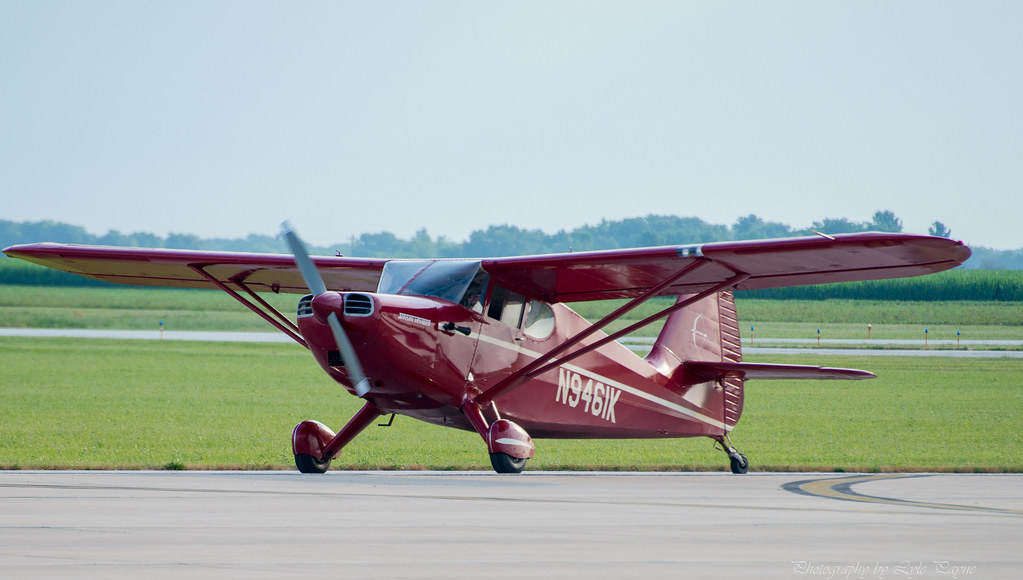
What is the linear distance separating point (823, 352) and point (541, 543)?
134ft

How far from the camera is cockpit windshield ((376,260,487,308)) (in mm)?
12836

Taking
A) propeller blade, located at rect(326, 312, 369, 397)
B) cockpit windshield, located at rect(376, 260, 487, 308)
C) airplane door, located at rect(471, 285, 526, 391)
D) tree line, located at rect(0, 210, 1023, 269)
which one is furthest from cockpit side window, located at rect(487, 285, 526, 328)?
tree line, located at rect(0, 210, 1023, 269)

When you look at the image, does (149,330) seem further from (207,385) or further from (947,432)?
(947,432)

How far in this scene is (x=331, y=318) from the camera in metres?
11.4

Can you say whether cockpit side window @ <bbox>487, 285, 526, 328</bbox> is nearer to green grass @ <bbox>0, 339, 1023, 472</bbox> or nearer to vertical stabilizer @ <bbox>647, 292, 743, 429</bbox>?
green grass @ <bbox>0, 339, 1023, 472</bbox>

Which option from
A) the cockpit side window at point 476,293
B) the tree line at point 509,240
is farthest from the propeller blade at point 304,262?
the tree line at point 509,240

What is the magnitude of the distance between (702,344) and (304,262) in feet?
22.1

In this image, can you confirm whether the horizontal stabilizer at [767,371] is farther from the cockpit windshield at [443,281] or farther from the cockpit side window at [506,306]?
the cockpit windshield at [443,281]

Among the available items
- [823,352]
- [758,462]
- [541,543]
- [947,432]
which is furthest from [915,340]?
[541,543]

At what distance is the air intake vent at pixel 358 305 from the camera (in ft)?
37.7

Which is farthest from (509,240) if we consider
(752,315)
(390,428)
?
(390,428)

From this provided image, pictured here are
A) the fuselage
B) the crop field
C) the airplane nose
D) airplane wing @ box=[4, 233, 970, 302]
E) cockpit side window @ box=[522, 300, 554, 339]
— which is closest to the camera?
the airplane nose

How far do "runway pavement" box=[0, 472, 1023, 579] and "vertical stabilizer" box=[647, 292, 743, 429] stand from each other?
140 inches

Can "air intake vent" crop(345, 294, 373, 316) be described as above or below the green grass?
above
